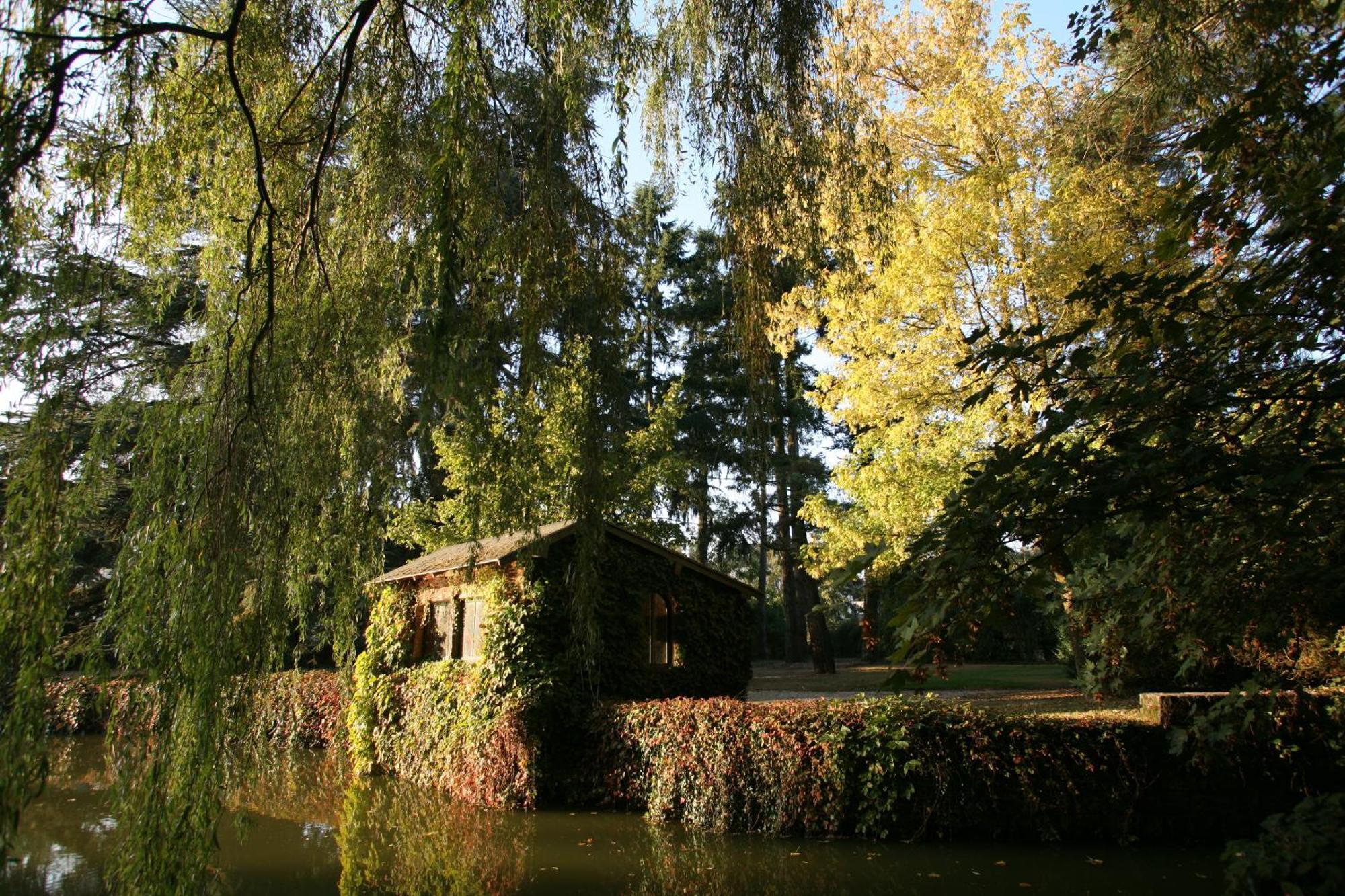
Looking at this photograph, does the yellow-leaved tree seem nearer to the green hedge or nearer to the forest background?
the green hedge

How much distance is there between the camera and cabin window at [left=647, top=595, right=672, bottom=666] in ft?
46.1

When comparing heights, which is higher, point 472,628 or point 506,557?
point 506,557

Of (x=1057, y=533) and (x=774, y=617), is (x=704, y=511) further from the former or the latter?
(x=1057, y=533)

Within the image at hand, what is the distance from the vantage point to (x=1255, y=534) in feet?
14.1

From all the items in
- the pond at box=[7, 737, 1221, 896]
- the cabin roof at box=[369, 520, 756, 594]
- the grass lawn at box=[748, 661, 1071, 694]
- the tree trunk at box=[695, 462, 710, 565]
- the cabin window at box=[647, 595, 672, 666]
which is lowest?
the pond at box=[7, 737, 1221, 896]

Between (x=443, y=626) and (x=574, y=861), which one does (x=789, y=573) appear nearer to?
(x=443, y=626)

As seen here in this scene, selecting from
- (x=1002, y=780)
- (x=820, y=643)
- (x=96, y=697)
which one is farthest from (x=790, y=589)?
(x=96, y=697)

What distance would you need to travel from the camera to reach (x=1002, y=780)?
8906 millimetres

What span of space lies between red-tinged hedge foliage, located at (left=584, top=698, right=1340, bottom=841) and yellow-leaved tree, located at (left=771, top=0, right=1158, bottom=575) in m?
3.34

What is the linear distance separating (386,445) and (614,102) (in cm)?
196

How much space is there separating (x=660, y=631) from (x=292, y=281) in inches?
422

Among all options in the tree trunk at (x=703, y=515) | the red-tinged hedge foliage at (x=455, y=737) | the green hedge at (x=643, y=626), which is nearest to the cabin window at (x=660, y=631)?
the green hedge at (x=643, y=626)

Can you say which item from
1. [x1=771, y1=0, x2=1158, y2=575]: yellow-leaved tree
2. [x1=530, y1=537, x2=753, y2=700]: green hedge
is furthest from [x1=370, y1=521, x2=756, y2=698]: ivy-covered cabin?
[x1=771, y1=0, x2=1158, y2=575]: yellow-leaved tree

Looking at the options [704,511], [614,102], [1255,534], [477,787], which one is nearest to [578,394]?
[614,102]
